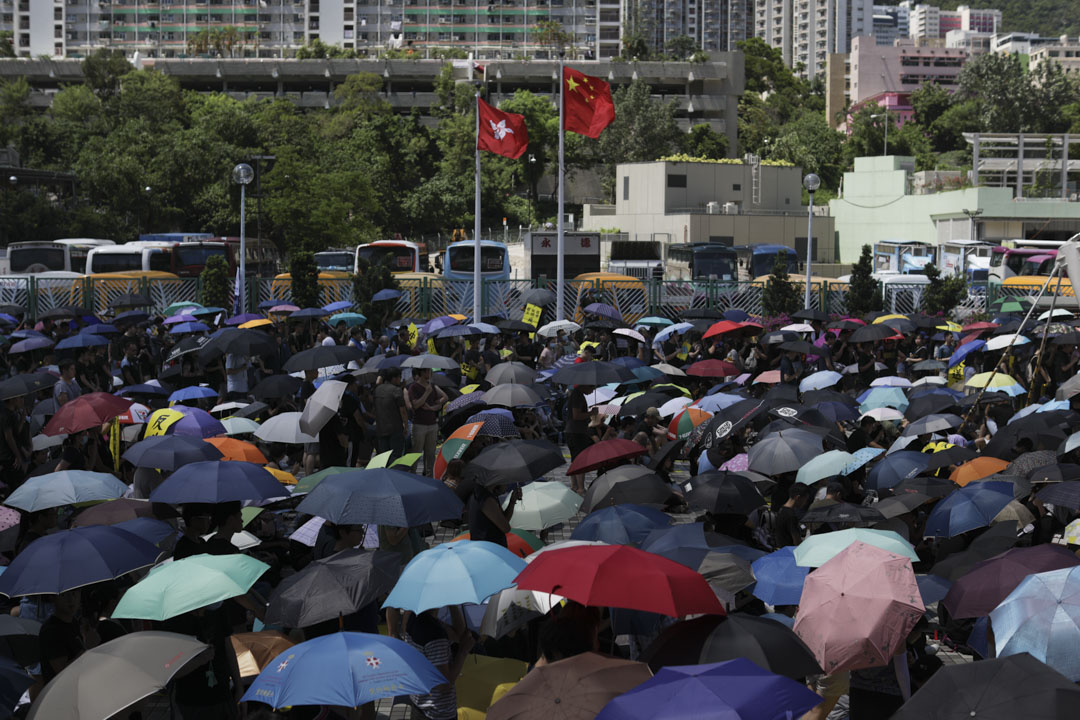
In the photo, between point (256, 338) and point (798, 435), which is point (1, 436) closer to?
point (256, 338)

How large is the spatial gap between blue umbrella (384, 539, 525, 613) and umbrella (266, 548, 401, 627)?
0.11 m

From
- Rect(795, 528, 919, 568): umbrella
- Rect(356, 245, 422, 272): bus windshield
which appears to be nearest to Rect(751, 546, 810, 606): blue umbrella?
Rect(795, 528, 919, 568): umbrella

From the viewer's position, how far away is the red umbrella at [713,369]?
16.5 meters

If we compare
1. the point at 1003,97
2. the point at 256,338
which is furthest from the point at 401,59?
the point at 256,338

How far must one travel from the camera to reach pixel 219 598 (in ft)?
21.2

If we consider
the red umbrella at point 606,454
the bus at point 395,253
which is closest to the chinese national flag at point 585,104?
the bus at point 395,253

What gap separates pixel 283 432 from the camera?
1198 centimetres

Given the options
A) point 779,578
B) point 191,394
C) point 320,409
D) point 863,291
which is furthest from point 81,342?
point 863,291

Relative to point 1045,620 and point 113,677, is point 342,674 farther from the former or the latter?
point 1045,620

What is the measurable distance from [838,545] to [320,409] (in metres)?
6.22

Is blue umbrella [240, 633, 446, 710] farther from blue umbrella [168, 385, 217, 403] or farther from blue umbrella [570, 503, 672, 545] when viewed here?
blue umbrella [168, 385, 217, 403]

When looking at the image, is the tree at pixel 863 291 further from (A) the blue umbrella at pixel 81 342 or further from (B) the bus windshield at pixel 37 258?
(B) the bus windshield at pixel 37 258

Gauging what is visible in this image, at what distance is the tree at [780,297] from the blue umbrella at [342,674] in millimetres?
23349

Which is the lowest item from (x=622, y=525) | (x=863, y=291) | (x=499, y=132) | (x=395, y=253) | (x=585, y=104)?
(x=622, y=525)
